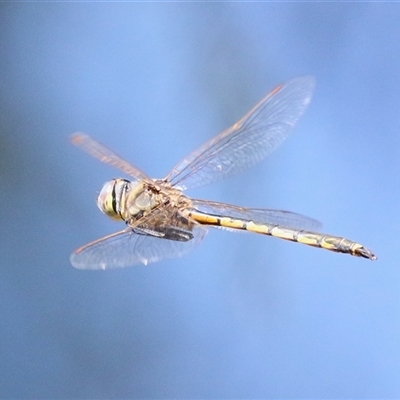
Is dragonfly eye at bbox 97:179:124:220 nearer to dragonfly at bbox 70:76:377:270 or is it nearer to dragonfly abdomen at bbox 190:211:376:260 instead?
dragonfly at bbox 70:76:377:270

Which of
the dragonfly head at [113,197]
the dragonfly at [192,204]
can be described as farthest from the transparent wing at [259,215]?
the dragonfly head at [113,197]

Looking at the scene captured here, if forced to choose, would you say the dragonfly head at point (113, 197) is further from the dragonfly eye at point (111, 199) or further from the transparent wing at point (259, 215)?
the transparent wing at point (259, 215)

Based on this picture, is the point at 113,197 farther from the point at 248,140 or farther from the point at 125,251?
the point at 248,140

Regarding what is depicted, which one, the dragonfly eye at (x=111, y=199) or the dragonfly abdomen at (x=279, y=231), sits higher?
the dragonfly abdomen at (x=279, y=231)

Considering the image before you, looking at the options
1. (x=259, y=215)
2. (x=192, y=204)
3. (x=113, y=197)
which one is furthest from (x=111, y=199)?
(x=259, y=215)

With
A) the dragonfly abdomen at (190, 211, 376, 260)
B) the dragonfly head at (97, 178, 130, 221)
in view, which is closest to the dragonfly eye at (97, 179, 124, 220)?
the dragonfly head at (97, 178, 130, 221)

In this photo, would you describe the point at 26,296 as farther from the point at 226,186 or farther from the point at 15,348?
the point at 226,186
